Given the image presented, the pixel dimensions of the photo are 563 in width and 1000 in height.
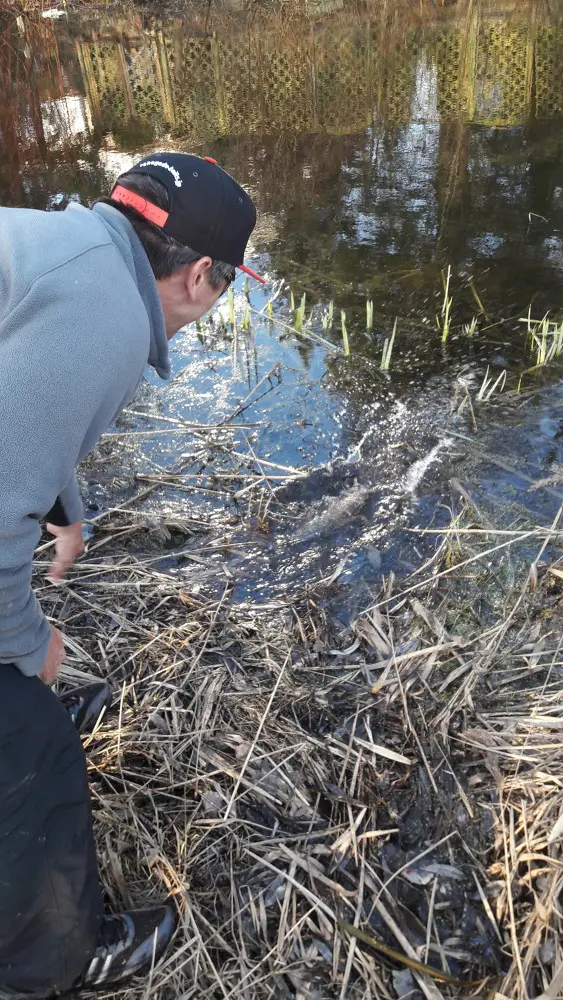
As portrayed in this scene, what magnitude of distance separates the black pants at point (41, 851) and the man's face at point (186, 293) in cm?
106

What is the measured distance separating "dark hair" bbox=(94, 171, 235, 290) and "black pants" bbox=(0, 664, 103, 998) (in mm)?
1134

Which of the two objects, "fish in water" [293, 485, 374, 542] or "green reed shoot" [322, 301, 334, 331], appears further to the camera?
"green reed shoot" [322, 301, 334, 331]

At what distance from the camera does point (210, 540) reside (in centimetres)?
346

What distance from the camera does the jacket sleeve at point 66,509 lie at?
220 centimetres

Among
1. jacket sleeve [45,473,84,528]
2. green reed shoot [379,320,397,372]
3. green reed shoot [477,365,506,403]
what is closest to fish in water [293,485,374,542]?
green reed shoot [477,365,506,403]

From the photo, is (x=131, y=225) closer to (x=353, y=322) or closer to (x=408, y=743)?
(x=408, y=743)

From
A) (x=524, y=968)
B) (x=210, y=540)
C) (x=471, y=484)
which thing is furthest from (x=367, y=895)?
(x=471, y=484)

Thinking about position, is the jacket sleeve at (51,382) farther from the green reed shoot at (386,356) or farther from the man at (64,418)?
the green reed shoot at (386,356)

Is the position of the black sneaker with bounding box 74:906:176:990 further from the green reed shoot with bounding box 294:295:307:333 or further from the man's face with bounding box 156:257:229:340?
the green reed shoot with bounding box 294:295:307:333

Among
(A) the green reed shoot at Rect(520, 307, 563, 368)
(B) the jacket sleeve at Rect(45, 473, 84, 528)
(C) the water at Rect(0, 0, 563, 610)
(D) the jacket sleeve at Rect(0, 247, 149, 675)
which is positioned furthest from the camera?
(A) the green reed shoot at Rect(520, 307, 563, 368)

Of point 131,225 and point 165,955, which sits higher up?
point 131,225

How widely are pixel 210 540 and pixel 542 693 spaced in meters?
1.70

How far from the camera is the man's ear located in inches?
75.4

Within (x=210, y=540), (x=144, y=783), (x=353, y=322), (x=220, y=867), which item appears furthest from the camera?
(x=353, y=322)
